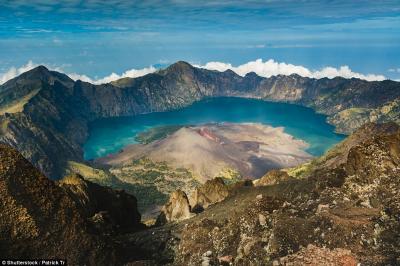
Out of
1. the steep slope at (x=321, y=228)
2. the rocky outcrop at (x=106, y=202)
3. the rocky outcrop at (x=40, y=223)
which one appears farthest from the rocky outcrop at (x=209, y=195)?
the rocky outcrop at (x=40, y=223)

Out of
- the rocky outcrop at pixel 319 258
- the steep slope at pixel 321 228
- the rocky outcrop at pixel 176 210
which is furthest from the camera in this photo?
the rocky outcrop at pixel 176 210

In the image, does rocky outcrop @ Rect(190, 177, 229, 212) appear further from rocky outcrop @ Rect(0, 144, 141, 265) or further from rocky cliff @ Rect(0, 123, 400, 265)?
rocky outcrop @ Rect(0, 144, 141, 265)

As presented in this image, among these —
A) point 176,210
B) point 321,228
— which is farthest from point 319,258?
point 176,210

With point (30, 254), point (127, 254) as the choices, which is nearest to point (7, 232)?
point (30, 254)

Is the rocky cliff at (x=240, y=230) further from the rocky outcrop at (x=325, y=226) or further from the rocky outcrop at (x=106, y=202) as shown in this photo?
the rocky outcrop at (x=106, y=202)

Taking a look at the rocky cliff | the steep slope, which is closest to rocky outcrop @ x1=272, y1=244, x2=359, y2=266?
the steep slope

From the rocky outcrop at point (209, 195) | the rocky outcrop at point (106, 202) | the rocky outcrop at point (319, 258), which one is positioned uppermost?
the rocky outcrop at point (319, 258)

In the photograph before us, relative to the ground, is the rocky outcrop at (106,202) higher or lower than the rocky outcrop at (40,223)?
lower
